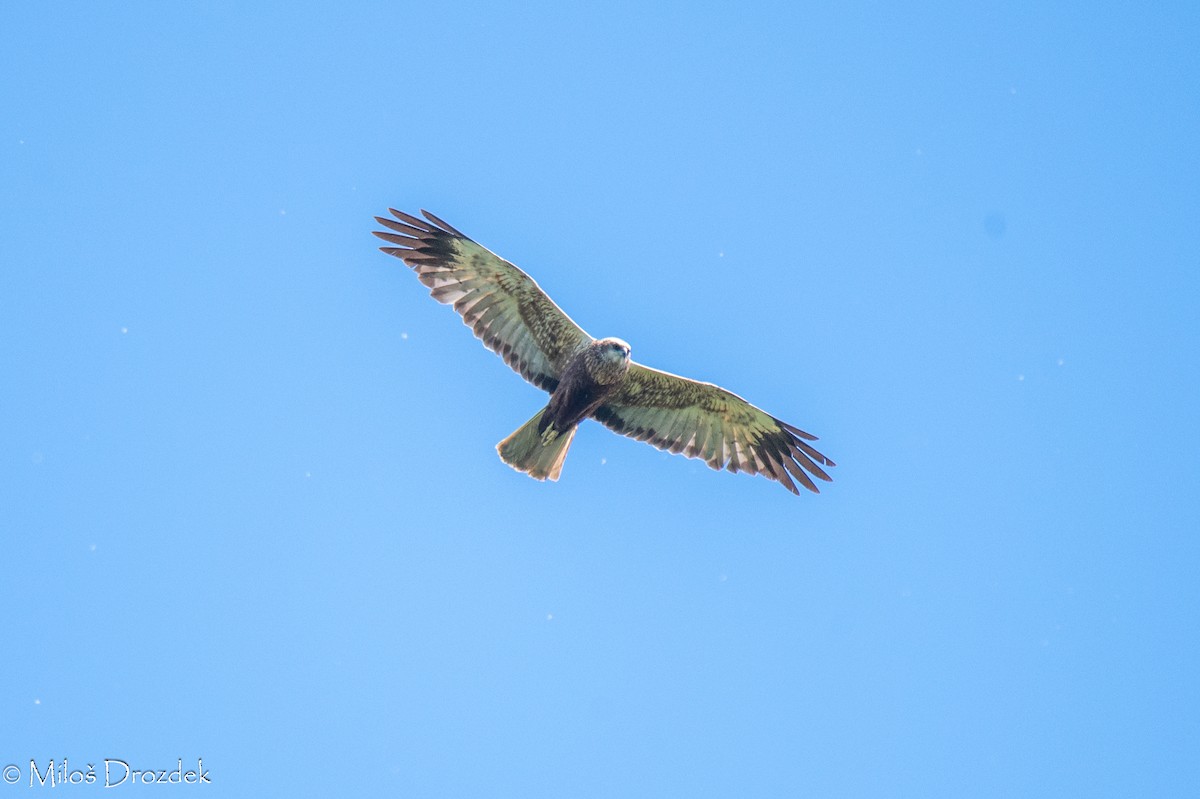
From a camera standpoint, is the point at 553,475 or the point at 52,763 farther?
the point at 553,475

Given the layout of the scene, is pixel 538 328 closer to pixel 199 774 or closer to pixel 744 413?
pixel 744 413

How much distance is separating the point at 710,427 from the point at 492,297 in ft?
8.72

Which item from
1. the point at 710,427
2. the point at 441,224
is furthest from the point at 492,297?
the point at 710,427

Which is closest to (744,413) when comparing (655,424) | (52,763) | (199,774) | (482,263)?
(655,424)

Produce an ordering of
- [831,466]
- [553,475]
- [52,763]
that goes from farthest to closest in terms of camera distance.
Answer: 1. [831,466]
2. [553,475]
3. [52,763]

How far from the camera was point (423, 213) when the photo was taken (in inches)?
442

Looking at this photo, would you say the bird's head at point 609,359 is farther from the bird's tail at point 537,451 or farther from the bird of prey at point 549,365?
the bird's tail at point 537,451

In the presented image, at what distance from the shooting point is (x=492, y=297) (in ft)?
37.8

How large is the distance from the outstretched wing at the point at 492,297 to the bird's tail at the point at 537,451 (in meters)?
0.54

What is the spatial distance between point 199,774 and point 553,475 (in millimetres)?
4336

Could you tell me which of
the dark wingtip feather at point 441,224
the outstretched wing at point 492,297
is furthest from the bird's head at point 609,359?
the dark wingtip feather at point 441,224

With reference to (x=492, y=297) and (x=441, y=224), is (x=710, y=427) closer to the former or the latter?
(x=492, y=297)

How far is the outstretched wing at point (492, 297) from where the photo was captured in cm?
1132

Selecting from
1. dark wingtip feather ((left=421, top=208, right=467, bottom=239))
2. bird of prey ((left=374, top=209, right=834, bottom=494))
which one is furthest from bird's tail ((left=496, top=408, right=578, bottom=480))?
dark wingtip feather ((left=421, top=208, right=467, bottom=239))
